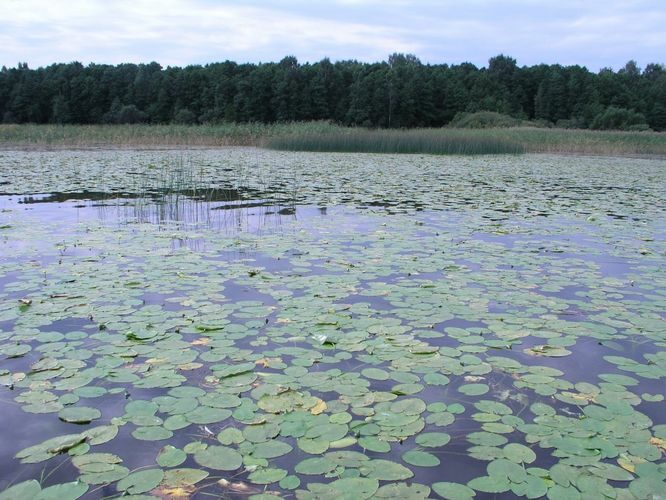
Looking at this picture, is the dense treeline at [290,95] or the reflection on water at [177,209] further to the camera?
the dense treeline at [290,95]

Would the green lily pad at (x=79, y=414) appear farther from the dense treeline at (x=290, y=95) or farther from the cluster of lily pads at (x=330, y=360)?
the dense treeline at (x=290, y=95)

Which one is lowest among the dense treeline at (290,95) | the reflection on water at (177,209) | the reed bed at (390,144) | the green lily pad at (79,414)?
the green lily pad at (79,414)

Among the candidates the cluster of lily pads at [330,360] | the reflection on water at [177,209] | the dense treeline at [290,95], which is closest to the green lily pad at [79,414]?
the cluster of lily pads at [330,360]

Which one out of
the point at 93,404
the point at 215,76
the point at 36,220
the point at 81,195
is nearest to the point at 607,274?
the point at 93,404

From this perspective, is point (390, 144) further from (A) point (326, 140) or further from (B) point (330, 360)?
(B) point (330, 360)

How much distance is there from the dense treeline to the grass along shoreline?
1026 inches

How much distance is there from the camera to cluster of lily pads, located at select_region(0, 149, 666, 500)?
5.60 ft

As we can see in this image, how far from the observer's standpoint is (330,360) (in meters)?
2.48

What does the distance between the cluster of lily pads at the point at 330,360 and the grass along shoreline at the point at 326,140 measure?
1261cm

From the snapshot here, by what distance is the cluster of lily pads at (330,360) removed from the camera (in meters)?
1.71

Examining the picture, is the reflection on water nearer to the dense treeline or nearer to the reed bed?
the reed bed

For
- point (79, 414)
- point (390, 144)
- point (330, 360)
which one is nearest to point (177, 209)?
point (330, 360)

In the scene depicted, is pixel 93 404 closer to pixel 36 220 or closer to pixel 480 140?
pixel 36 220

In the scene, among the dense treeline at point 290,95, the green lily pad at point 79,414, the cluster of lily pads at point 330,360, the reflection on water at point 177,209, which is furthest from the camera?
the dense treeline at point 290,95
